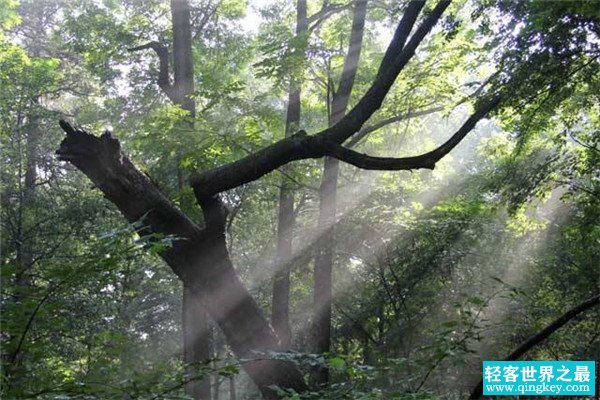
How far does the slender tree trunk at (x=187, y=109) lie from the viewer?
8.71m

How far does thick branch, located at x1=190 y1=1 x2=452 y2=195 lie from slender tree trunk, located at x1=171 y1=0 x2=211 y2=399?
13.2ft

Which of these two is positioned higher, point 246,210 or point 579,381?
point 246,210

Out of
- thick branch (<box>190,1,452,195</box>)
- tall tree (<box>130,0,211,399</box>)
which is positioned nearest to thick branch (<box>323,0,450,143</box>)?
thick branch (<box>190,1,452,195</box>)

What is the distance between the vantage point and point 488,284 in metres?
11.6

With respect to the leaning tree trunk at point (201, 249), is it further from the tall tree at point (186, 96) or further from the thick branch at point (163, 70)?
the thick branch at point (163, 70)

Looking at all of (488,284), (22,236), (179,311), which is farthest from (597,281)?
(179,311)

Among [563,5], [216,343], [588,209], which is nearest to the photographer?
[563,5]

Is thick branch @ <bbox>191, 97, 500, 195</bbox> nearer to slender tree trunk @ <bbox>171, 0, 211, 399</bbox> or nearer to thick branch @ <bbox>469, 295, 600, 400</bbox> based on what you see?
thick branch @ <bbox>469, 295, 600, 400</bbox>

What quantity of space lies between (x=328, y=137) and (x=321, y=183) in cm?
532

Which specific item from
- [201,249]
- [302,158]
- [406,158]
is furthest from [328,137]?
[201,249]

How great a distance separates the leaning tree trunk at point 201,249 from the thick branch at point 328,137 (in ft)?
0.78

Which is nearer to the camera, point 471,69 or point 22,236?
point 471,69

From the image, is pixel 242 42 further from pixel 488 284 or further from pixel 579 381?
pixel 579 381

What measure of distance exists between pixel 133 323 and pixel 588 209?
1617cm
